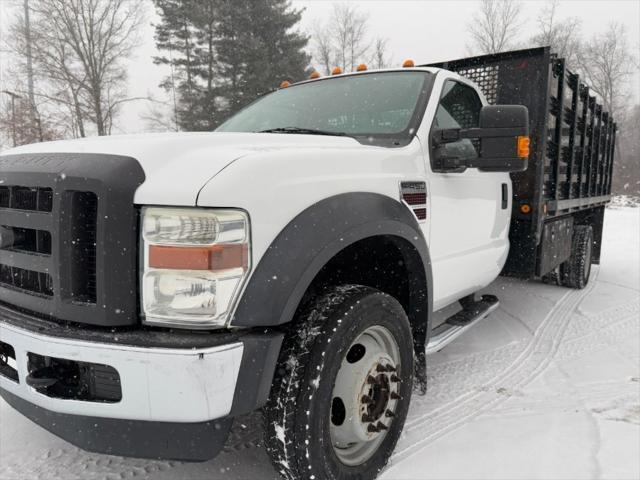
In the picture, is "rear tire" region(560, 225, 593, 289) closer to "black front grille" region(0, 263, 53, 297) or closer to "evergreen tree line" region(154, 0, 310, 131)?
"black front grille" region(0, 263, 53, 297)

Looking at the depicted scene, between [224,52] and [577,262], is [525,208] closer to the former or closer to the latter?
[577,262]

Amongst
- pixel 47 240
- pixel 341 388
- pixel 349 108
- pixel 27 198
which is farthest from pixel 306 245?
pixel 349 108

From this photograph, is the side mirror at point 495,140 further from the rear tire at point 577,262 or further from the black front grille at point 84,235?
the rear tire at point 577,262

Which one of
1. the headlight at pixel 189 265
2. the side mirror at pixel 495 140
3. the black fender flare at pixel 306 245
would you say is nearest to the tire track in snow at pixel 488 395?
the black fender flare at pixel 306 245

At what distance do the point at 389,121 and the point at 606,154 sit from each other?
5344 millimetres

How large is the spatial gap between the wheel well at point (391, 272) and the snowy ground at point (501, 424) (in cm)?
55

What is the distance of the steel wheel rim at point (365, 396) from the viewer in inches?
78.4

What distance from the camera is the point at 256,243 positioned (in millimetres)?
1604

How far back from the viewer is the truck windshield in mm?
2742

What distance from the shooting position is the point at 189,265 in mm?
1521

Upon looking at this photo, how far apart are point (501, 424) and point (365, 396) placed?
3.28ft

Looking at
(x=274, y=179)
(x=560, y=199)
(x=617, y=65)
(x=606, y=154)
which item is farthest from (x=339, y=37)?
(x=274, y=179)

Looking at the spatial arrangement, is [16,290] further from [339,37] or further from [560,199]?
[339,37]

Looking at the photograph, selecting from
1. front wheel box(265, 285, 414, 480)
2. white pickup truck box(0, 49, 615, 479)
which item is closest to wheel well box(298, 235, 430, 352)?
white pickup truck box(0, 49, 615, 479)
